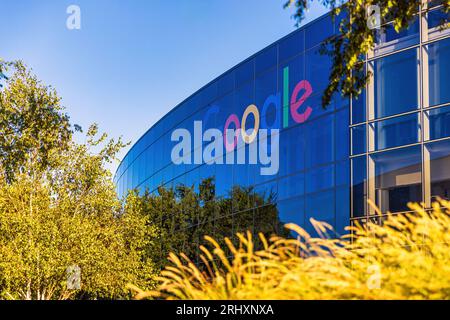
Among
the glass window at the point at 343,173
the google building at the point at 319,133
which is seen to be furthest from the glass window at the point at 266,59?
the glass window at the point at 343,173

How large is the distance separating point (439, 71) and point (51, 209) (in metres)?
15.2

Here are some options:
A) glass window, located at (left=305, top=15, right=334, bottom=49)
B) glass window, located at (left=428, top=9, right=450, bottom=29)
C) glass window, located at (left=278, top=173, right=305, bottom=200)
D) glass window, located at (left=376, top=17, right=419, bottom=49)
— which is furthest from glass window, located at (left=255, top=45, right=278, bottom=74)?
glass window, located at (left=428, top=9, right=450, bottom=29)

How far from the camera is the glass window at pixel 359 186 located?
26.4 metres

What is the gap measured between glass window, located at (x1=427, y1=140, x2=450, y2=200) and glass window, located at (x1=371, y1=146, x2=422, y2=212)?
0.46 m

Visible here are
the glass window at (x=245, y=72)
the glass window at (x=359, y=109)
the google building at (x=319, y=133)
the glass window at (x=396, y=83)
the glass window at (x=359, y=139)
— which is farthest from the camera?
the glass window at (x=245, y=72)

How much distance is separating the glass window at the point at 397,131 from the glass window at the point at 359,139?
0.54m

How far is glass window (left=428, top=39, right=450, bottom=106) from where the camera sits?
2395cm

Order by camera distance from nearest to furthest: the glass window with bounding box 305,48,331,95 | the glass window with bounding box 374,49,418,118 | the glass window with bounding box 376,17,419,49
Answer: the glass window with bounding box 374,49,418,118 → the glass window with bounding box 376,17,419,49 → the glass window with bounding box 305,48,331,95

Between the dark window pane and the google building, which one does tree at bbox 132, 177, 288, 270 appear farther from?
the dark window pane

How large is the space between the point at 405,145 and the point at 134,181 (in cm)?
3305

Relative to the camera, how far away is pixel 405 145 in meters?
24.9

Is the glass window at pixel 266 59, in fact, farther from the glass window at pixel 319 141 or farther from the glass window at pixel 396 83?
the glass window at pixel 396 83
